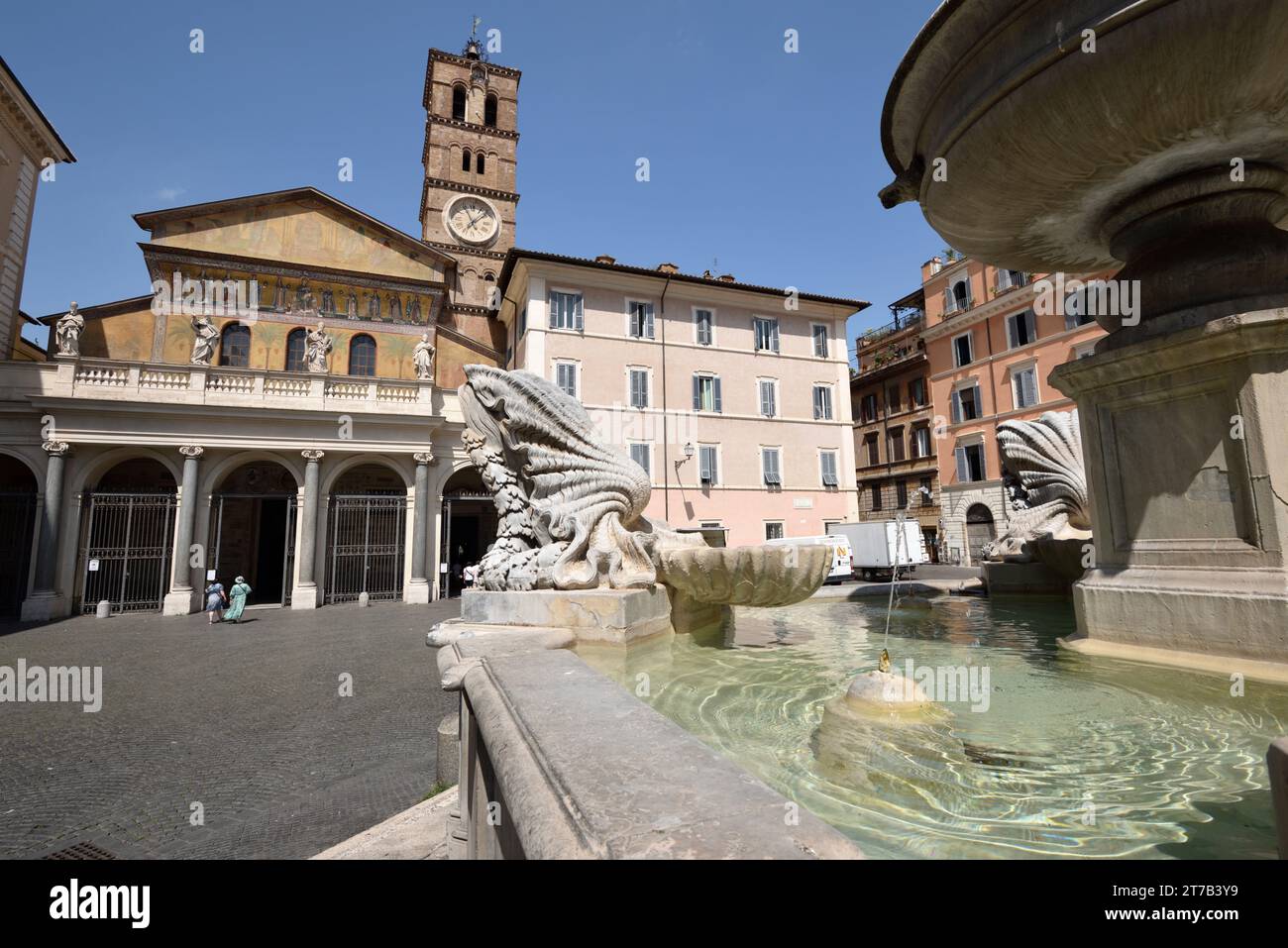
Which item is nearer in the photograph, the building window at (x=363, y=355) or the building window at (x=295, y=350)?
the building window at (x=295, y=350)

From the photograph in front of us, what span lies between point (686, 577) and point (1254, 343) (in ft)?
11.3

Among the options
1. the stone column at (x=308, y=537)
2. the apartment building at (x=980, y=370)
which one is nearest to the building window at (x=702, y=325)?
the apartment building at (x=980, y=370)

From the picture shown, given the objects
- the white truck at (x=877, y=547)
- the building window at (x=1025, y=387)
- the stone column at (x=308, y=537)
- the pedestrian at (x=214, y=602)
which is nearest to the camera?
the pedestrian at (x=214, y=602)

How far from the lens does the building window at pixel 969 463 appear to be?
26516mm

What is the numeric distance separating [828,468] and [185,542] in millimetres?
22682

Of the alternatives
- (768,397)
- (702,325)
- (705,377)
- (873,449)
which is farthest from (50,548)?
(873,449)

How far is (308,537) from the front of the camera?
17531 mm

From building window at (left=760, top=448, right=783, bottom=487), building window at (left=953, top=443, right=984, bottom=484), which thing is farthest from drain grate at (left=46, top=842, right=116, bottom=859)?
building window at (left=953, top=443, right=984, bottom=484)

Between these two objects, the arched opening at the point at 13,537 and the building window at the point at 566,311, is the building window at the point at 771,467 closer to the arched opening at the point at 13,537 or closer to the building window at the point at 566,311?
the building window at the point at 566,311

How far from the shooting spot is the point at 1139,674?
9.91 feet

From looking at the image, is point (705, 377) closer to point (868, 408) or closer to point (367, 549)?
point (367, 549)

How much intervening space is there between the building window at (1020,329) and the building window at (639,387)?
53.1 feet

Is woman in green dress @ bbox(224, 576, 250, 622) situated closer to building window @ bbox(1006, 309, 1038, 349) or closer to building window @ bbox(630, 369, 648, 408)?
building window @ bbox(630, 369, 648, 408)

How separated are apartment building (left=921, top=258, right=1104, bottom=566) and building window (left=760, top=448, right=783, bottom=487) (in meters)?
8.68
